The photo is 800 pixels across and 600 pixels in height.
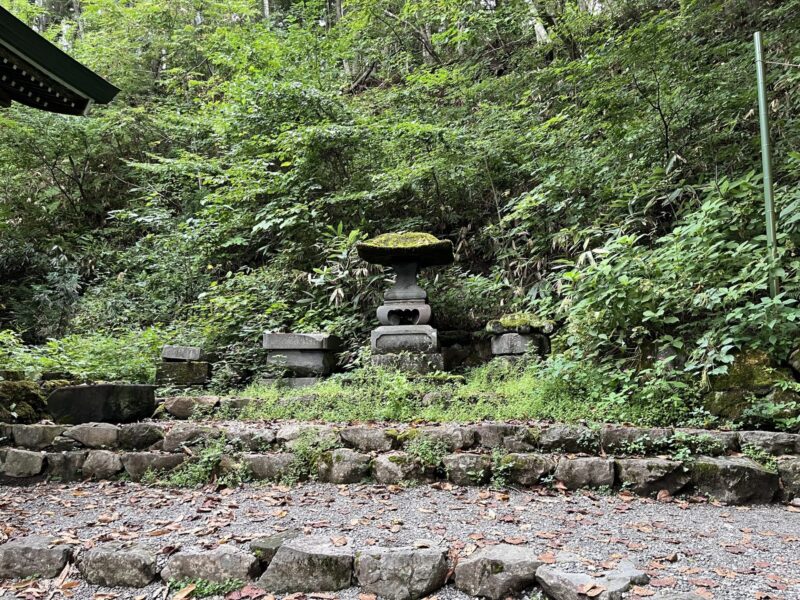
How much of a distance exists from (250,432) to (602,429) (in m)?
2.98

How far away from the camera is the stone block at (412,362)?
623 centimetres

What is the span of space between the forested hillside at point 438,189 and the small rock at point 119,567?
3605 mm

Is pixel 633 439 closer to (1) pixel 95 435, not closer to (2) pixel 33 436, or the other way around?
(1) pixel 95 435

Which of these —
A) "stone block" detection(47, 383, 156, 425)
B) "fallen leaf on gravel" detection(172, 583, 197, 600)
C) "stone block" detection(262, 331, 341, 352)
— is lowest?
"fallen leaf on gravel" detection(172, 583, 197, 600)

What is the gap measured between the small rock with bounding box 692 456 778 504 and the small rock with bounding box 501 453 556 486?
40.7 inches

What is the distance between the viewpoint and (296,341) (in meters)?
6.80

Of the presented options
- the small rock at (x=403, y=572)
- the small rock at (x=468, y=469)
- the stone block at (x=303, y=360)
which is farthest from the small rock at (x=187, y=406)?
the small rock at (x=403, y=572)

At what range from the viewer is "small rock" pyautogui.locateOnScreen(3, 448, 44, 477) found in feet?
14.0

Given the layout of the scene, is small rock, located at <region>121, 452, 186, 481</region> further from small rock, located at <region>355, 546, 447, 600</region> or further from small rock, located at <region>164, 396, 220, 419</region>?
small rock, located at <region>355, 546, 447, 600</region>

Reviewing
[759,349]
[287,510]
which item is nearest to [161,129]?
[287,510]

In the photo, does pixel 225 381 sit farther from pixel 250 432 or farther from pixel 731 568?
pixel 731 568

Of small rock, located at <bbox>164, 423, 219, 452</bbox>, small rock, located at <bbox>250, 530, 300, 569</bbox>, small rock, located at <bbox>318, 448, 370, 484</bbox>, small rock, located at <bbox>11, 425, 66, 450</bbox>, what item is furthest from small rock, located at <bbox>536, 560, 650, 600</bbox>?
small rock, located at <bbox>11, 425, 66, 450</bbox>

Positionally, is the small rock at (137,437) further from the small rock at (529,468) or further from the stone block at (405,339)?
the small rock at (529,468)

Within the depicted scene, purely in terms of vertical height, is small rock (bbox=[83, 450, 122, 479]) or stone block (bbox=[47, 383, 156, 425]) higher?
stone block (bbox=[47, 383, 156, 425])
